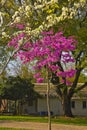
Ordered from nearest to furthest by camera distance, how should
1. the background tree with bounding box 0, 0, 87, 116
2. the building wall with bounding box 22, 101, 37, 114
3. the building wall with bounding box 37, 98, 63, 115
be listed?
the background tree with bounding box 0, 0, 87, 116 → the building wall with bounding box 37, 98, 63, 115 → the building wall with bounding box 22, 101, 37, 114

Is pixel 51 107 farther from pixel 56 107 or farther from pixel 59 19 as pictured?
pixel 59 19

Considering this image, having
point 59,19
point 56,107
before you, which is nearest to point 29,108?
point 56,107

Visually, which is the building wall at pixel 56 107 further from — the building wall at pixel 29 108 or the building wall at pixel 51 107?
the building wall at pixel 29 108

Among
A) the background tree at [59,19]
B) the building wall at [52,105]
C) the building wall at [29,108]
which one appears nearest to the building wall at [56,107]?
the building wall at [52,105]

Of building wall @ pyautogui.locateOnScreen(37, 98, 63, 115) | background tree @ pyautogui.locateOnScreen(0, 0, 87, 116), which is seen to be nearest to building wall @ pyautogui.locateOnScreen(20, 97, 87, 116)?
building wall @ pyautogui.locateOnScreen(37, 98, 63, 115)

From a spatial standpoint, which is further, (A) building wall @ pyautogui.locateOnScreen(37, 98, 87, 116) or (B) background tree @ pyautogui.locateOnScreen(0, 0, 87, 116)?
(A) building wall @ pyautogui.locateOnScreen(37, 98, 87, 116)

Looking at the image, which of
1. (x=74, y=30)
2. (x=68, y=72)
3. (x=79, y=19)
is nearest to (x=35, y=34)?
(x=68, y=72)

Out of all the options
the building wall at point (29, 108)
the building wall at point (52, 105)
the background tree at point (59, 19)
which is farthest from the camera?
the building wall at point (29, 108)

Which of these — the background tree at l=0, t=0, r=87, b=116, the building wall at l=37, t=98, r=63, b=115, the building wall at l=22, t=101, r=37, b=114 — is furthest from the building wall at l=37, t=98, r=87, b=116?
the background tree at l=0, t=0, r=87, b=116

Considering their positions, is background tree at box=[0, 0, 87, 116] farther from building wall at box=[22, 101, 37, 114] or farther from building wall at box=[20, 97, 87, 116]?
building wall at box=[22, 101, 37, 114]

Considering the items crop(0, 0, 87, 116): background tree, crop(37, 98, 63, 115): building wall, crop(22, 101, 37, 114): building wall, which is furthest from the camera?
crop(22, 101, 37, 114): building wall

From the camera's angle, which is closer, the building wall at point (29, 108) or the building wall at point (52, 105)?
the building wall at point (52, 105)

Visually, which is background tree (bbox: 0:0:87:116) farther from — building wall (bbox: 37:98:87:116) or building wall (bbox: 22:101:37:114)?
building wall (bbox: 22:101:37:114)

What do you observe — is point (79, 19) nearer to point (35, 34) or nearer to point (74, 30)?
Result: point (74, 30)
